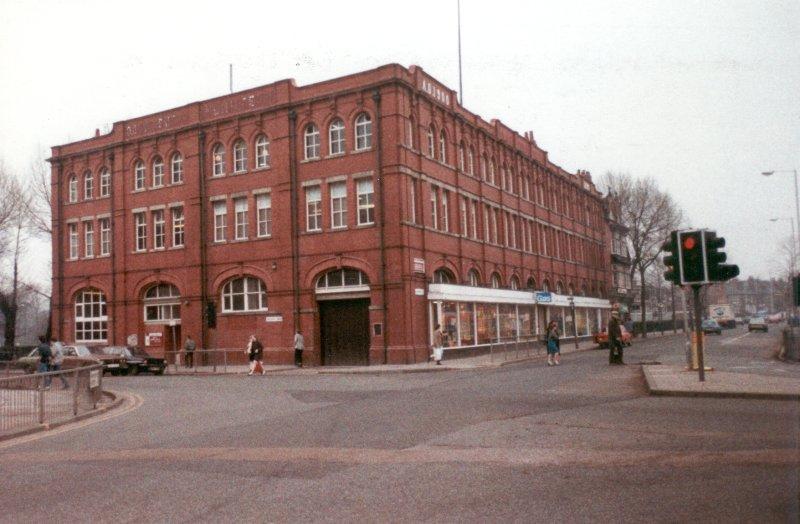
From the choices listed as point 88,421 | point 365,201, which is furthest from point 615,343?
point 88,421

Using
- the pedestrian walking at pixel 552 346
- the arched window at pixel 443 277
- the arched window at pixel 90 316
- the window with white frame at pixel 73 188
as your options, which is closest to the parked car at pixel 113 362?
the arched window at pixel 90 316

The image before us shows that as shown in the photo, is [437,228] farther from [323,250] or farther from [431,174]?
[323,250]

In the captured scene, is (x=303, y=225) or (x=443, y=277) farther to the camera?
(x=443, y=277)

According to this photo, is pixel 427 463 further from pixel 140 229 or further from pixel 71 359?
pixel 140 229

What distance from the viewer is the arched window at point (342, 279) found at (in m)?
33.6

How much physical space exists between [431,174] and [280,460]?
27.7 meters

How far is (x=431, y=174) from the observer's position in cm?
3584

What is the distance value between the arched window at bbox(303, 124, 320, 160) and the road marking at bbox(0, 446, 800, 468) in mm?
25842

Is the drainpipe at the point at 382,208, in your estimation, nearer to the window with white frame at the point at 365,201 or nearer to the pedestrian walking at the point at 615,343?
the window with white frame at the point at 365,201

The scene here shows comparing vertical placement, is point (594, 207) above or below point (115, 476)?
above

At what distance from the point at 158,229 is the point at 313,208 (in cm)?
1048

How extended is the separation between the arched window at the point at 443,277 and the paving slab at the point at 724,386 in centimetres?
1800

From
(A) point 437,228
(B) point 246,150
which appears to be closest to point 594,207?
(A) point 437,228

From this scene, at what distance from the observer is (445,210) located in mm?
37406
